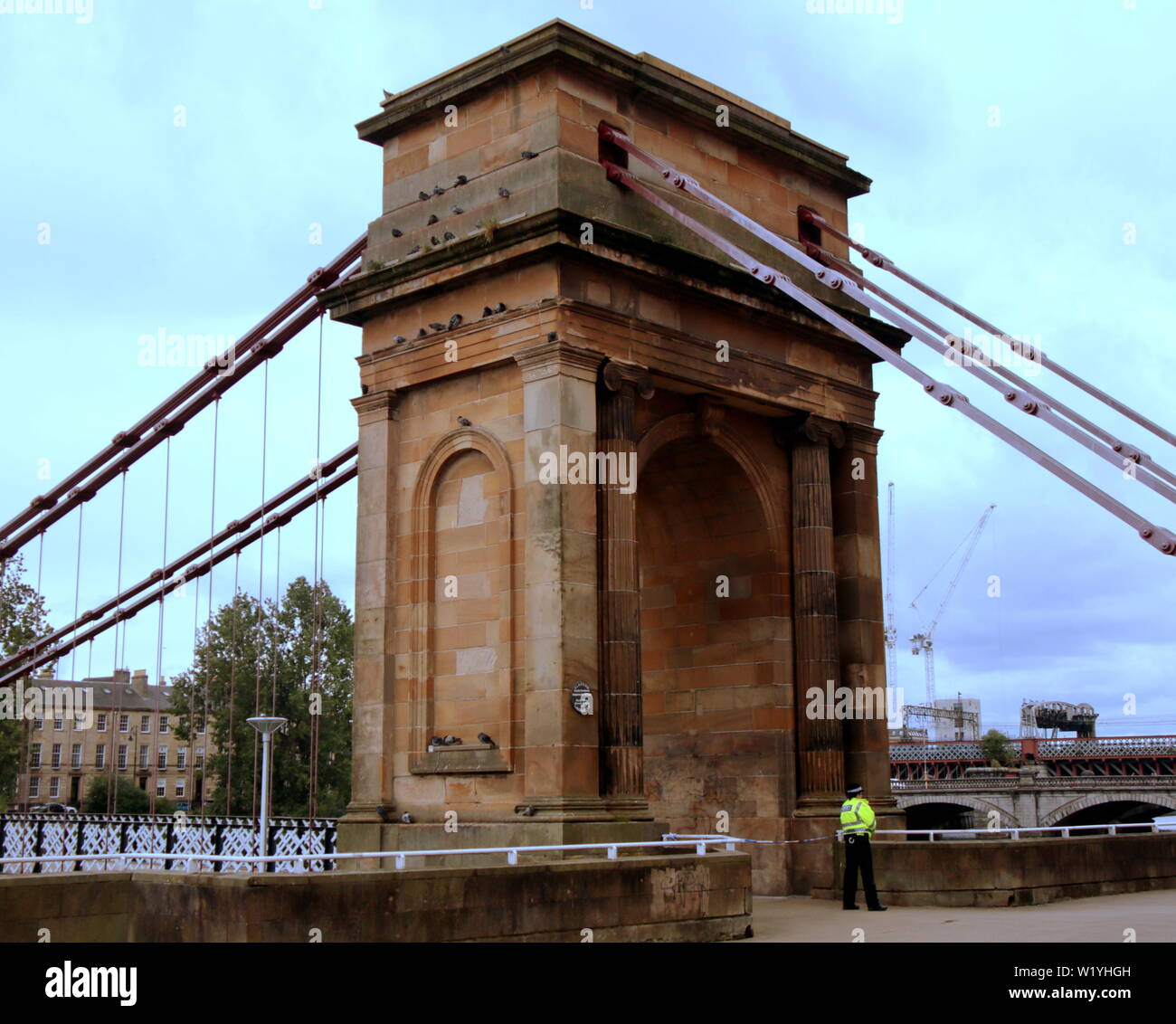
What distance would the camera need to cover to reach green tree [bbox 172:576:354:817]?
68.6 meters

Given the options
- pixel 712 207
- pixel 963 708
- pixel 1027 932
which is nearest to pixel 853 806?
pixel 1027 932

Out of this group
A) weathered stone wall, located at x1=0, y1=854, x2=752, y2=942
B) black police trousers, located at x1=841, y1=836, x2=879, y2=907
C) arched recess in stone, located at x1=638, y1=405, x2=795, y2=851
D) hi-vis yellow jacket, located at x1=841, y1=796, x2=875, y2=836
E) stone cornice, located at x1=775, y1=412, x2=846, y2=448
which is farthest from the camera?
stone cornice, located at x1=775, y1=412, x2=846, y2=448

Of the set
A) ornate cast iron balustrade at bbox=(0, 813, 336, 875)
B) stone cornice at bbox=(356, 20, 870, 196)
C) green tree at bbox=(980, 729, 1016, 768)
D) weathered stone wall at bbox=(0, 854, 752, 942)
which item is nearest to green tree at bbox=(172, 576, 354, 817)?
ornate cast iron balustrade at bbox=(0, 813, 336, 875)

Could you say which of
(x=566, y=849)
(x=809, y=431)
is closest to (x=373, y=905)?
(x=566, y=849)

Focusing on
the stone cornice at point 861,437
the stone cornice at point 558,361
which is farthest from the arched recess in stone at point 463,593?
the stone cornice at point 861,437

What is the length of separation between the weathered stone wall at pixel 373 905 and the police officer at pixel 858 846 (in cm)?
356

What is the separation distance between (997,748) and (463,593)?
114 meters

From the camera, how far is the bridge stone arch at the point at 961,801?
9012 cm

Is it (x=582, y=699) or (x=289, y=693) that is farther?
(x=289, y=693)

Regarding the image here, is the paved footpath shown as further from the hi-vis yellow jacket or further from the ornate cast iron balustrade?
the ornate cast iron balustrade

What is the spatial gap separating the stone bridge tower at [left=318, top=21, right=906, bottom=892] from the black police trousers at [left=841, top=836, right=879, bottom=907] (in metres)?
3.15

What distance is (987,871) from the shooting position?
784 inches

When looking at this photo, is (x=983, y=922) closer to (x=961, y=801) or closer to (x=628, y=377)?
(x=628, y=377)

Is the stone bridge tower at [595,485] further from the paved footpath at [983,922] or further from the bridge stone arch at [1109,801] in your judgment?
the bridge stone arch at [1109,801]
